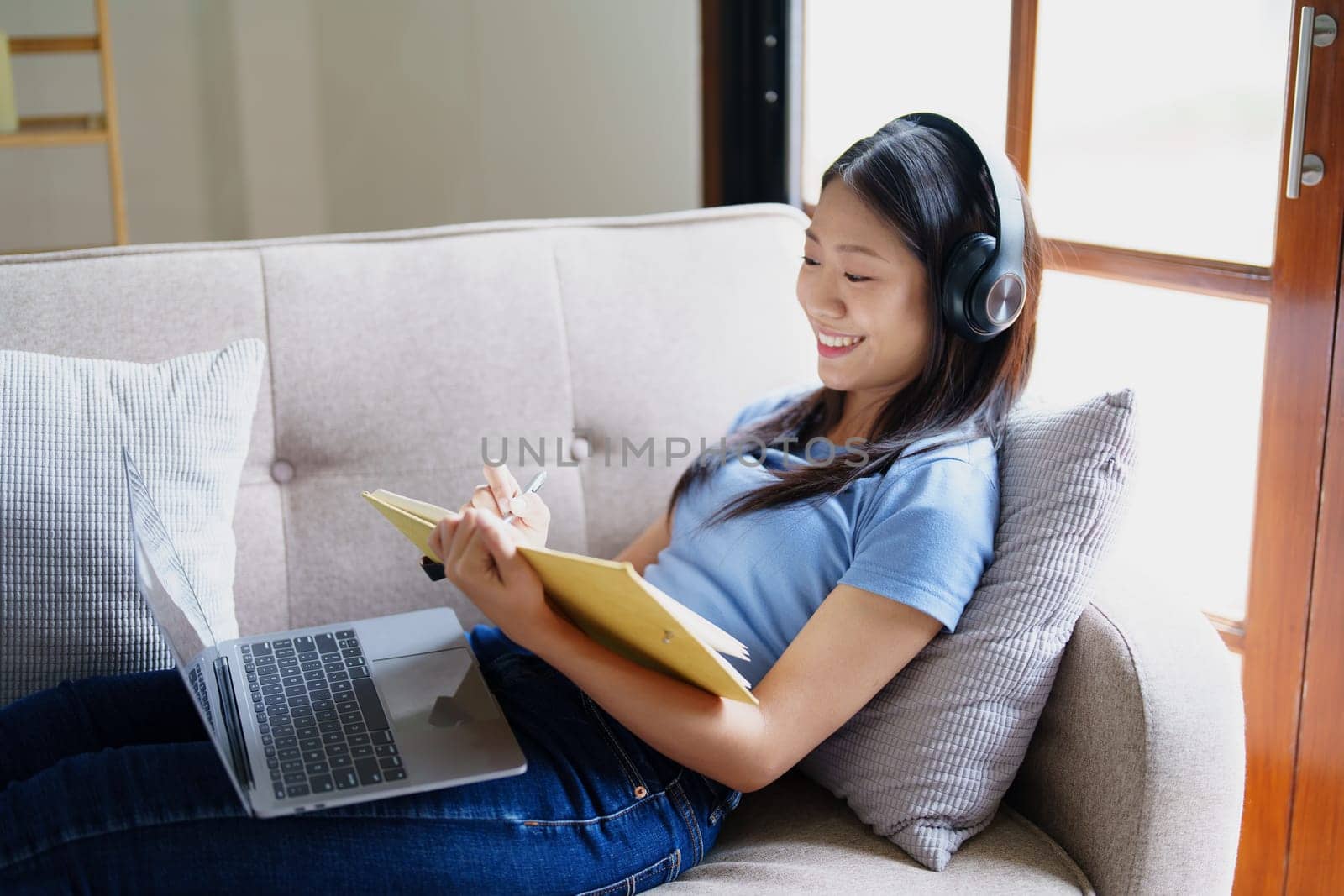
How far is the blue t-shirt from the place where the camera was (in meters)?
1.05

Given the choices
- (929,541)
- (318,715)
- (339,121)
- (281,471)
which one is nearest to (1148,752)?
(929,541)

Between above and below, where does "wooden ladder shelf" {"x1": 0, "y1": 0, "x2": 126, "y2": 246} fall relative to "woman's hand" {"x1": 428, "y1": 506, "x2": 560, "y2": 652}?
above

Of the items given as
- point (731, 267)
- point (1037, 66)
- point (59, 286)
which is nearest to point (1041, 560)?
point (731, 267)

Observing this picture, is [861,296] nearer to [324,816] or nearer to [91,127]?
[324,816]

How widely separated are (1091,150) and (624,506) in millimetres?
743

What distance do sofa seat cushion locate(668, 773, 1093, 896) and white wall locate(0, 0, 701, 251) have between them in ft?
5.11

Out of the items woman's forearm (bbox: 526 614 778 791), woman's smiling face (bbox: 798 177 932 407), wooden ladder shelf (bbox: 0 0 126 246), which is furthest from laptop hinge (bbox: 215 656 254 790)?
wooden ladder shelf (bbox: 0 0 126 246)

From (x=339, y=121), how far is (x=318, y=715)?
1.93m

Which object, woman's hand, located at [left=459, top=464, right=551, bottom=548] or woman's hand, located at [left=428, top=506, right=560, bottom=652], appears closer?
woman's hand, located at [left=428, top=506, right=560, bottom=652]

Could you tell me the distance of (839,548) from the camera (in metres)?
1.14

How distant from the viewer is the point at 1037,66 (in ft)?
5.50

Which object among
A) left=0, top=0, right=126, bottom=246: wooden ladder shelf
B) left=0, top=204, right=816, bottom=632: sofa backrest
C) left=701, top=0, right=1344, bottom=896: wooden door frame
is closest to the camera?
left=701, top=0, right=1344, bottom=896: wooden door frame

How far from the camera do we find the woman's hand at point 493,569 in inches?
38.2

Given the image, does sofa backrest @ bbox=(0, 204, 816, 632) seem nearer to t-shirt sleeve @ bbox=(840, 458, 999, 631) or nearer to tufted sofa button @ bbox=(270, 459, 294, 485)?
tufted sofa button @ bbox=(270, 459, 294, 485)
